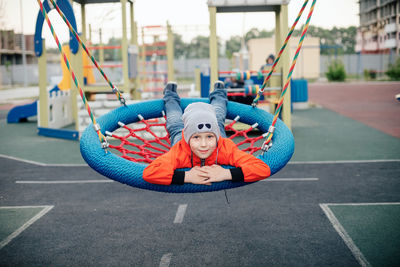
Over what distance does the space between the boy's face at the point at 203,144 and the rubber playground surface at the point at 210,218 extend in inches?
25.4

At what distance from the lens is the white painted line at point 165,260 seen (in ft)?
11.7

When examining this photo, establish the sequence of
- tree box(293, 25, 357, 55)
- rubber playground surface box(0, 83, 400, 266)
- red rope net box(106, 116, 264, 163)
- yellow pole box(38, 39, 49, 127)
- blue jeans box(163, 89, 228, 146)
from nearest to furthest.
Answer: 1. rubber playground surface box(0, 83, 400, 266)
2. red rope net box(106, 116, 264, 163)
3. blue jeans box(163, 89, 228, 146)
4. yellow pole box(38, 39, 49, 127)
5. tree box(293, 25, 357, 55)

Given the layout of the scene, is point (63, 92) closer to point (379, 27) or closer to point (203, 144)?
point (203, 144)

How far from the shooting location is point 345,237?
4.04 meters

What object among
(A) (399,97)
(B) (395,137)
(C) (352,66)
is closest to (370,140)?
(B) (395,137)

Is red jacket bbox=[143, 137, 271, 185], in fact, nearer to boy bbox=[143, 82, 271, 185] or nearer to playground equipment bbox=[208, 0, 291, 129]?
boy bbox=[143, 82, 271, 185]

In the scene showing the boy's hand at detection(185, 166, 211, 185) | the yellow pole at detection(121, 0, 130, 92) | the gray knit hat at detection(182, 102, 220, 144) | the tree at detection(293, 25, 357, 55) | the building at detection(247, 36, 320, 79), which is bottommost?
the boy's hand at detection(185, 166, 211, 185)

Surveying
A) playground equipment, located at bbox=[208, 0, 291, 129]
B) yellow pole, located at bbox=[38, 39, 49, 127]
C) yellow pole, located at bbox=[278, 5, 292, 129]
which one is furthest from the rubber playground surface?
yellow pole, located at bbox=[38, 39, 49, 127]

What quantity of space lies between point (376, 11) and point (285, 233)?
6856 centimetres

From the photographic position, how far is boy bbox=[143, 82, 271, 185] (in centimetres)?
302

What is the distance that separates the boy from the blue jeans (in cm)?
58

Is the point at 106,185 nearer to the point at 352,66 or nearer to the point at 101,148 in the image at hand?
the point at 101,148

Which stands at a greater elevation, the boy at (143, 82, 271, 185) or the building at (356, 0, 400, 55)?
the building at (356, 0, 400, 55)

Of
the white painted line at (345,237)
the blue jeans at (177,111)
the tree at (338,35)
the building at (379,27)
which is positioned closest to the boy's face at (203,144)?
the blue jeans at (177,111)
